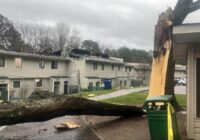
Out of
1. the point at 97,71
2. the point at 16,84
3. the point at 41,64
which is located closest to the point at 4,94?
the point at 16,84

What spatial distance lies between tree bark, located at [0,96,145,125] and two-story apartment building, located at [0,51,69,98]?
29311mm

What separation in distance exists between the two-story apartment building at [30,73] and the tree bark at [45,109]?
2931cm

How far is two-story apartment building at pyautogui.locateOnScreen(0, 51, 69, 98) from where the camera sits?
144 feet

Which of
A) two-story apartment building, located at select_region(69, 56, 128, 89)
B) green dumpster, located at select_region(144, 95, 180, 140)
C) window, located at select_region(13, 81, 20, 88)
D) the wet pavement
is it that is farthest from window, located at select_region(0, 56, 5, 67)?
green dumpster, located at select_region(144, 95, 180, 140)

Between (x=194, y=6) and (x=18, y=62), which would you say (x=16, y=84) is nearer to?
(x=18, y=62)

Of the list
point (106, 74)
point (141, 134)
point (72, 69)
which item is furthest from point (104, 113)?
point (106, 74)

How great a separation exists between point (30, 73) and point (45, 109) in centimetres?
3739

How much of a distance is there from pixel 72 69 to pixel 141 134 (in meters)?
45.8

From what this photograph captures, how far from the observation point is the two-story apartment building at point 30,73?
4397 cm

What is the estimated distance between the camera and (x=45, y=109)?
11797mm

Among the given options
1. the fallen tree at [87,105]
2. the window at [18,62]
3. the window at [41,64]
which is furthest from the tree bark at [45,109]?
the window at [41,64]

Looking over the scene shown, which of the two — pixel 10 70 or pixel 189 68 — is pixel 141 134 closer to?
pixel 189 68

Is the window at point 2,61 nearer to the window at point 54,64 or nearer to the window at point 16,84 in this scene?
the window at point 16,84

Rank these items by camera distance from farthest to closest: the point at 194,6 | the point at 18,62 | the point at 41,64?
the point at 41,64
the point at 18,62
the point at 194,6
